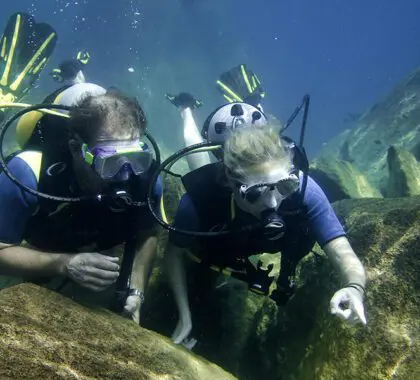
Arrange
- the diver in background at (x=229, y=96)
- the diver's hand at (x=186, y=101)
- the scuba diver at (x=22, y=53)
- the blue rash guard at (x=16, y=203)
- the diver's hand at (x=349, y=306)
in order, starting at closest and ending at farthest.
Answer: the diver's hand at (x=349, y=306)
the blue rash guard at (x=16, y=203)
the scuba diver at (x=22, y=53)
the diver in background at (x=229, y=96)
the diver's hand at (x=186, y=101)

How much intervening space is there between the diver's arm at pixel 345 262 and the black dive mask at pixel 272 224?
1.78 feet

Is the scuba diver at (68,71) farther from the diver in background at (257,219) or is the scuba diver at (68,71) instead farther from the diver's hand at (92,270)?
the diver's hand at (92,270)

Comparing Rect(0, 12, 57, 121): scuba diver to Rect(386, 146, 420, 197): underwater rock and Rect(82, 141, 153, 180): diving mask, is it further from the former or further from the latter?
Rect(386, 146, 420, 197): underwater rock

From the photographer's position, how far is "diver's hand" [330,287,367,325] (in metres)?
2.25

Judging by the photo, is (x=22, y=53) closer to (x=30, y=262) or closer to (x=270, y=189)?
(x=30, y=262)

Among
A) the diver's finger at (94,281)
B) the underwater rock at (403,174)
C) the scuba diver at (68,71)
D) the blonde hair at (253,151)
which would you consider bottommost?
the underwater rock at (403,174)

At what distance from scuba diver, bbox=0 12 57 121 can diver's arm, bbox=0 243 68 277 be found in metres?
4.78

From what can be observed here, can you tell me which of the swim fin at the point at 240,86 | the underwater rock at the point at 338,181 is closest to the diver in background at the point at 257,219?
the underwater rock at the point at 338,181

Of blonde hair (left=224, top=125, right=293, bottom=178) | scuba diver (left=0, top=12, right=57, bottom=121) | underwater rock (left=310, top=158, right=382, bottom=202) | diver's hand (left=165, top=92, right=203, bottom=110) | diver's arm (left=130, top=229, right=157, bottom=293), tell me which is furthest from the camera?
diver's hand (left=165, top=92, right=203, bottom=110)

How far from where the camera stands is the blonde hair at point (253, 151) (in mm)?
2717

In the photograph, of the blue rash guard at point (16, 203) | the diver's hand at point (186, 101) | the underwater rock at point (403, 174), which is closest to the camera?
the blue rash guard at point (16, 203)

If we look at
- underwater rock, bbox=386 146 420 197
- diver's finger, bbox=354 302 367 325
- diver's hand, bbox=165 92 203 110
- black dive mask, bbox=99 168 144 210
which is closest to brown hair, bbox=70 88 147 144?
black dive mask, bbox=99 168 144 210

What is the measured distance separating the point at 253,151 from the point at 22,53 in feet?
23.4

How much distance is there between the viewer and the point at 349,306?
93.2 inches
